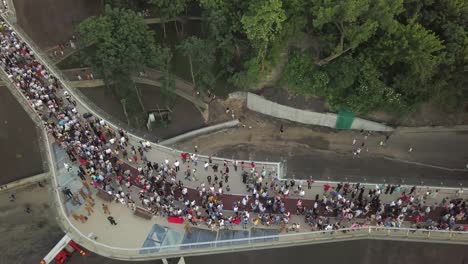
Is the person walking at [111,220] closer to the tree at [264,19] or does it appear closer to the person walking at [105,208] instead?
the person walking at [105,208]

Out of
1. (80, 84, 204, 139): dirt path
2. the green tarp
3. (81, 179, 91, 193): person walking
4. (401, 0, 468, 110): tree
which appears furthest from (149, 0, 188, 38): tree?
(401, 0, 468, 110): tree

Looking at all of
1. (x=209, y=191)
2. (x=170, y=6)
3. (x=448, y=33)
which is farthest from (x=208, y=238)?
(x=448, y=33)

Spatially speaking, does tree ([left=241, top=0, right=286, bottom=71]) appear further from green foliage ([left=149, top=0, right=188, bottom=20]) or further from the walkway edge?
the walkway edge

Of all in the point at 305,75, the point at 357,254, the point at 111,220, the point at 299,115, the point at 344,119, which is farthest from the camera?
the point at 299,115

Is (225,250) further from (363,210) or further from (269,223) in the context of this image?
(363,210)

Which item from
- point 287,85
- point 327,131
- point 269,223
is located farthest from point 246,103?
point 269,223

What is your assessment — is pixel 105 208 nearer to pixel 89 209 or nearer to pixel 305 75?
pixel 89 209
